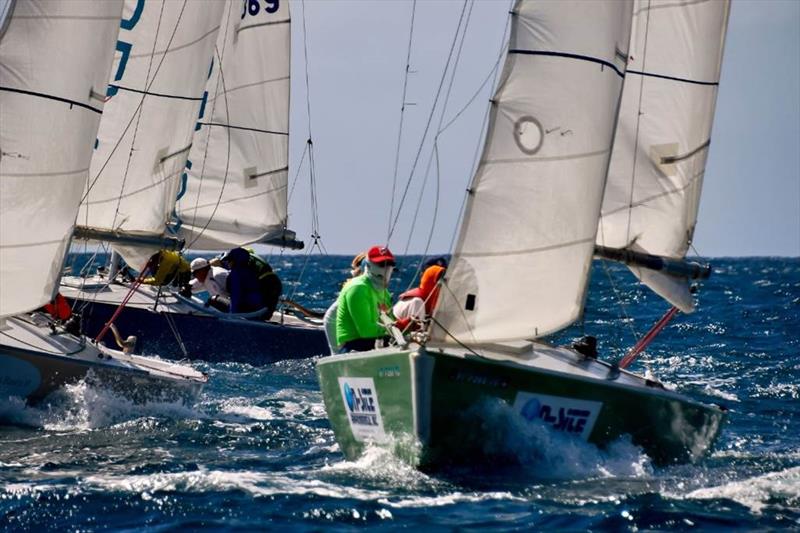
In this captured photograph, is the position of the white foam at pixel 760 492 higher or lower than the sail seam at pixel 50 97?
lower

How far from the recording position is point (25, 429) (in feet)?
40.8

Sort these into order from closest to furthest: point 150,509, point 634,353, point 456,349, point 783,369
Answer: point 150,509 < point 456,349 < point 634,353 < point 783,369

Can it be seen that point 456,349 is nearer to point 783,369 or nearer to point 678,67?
point 678,67

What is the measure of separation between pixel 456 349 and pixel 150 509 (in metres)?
2.40

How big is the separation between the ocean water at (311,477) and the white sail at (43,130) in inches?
45.9

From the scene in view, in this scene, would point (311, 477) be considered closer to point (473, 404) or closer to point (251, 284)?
point (473, 404)

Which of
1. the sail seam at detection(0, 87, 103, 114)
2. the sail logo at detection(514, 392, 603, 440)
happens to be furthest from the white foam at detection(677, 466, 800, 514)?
the sail seam at detection(0, 87, 103, 114)

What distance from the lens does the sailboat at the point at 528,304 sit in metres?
9.88

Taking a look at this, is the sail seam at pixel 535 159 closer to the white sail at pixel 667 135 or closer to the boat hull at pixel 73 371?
the white sail at pixel 667 135

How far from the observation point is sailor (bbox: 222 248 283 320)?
19.4 metres

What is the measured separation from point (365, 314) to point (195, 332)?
25.9 ft

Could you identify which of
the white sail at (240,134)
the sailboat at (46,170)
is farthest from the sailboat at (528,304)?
the white sail at (240,134)

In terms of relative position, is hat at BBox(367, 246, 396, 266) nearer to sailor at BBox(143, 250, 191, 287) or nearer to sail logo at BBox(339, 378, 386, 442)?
sail logo at BBox(339, 378, 386, 442)

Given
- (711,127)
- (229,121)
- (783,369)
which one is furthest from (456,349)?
(229,121)
